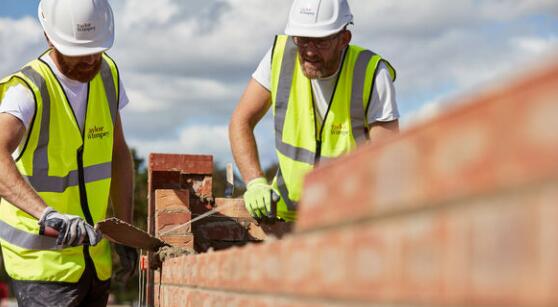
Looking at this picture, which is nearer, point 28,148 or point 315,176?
point 315,176

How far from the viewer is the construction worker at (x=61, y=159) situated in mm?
4695

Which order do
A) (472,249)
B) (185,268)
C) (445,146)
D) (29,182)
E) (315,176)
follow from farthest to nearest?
(29,182) → (185,268) → (315,176) → (445,146) → (472,249)

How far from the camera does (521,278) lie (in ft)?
4.30

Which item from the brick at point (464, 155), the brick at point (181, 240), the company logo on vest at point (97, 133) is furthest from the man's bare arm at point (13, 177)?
the brick at point (464, 155)

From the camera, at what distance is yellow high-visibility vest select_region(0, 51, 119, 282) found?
15.9 feet

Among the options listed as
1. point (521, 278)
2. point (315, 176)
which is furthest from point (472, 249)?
point (315, 176)

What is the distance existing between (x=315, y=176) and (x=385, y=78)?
305cm

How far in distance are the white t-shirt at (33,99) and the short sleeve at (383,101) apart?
4.73 ft

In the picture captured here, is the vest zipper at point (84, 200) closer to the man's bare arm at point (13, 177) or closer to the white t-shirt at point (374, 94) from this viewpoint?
the man's bare arm at point (13, 177)

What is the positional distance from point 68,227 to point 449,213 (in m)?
3.48

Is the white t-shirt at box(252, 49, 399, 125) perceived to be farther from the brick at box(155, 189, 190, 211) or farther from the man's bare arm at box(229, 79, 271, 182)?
the brick at box(155, 189, 190, 211)

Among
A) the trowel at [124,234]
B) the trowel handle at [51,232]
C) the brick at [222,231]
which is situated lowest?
the trowel handle at [51,232]

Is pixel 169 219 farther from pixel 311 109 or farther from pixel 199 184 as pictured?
pixel 311 109

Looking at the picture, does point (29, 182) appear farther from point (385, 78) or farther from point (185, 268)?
point (385, 78)
